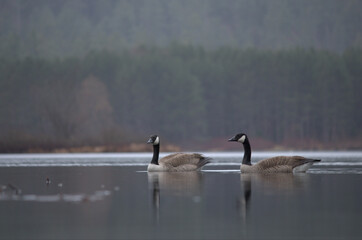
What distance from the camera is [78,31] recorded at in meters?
178

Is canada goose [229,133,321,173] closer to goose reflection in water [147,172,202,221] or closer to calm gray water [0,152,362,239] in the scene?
goose reflection in water [147,172,202,221]

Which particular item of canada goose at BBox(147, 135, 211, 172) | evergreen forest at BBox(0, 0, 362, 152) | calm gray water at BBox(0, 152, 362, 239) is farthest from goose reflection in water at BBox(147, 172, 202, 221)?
evergreen forest at BBox(0, 0, 362, 152)

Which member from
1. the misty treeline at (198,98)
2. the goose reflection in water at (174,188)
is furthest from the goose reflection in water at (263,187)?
the misty treeline at (198,98)

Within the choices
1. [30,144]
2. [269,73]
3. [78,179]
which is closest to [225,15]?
[269,73]

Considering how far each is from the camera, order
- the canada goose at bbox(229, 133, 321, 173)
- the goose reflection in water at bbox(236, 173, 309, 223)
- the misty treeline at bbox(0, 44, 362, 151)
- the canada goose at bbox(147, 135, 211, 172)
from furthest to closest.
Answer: the misty treeline at bbox(0, 44, 362, 151)
the canada goose at bbox(147, 135, 211, 172)
the canada goose at bbox(229, 133, 321, 173)
the goose reflection in water at bbox(236, 173, 309, 223)

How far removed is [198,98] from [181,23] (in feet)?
266

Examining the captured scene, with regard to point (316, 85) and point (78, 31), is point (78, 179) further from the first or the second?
point (78, 31)

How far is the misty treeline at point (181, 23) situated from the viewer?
164 m

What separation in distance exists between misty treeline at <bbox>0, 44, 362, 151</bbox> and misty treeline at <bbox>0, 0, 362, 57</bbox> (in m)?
48.6

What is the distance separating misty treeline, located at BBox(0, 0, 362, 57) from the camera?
538 feet

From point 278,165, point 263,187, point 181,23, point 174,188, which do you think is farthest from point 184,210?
point 181,23

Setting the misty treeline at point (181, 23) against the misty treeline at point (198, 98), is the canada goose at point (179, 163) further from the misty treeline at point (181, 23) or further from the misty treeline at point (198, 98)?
the misty treeline at point (181, 23)

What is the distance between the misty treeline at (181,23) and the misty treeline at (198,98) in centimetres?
4863

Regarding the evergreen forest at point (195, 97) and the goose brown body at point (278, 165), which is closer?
the goose brown body at point (278, 165)
